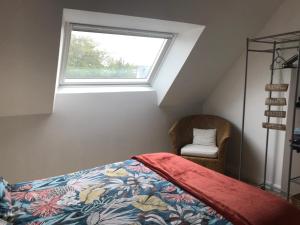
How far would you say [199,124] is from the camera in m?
3.84

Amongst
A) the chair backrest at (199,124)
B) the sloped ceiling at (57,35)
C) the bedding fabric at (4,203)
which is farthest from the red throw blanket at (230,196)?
the chair backrest at (199,124)

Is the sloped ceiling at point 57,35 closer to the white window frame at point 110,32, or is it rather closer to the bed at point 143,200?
the white window frame at point 110,32

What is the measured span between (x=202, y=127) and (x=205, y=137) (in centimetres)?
27

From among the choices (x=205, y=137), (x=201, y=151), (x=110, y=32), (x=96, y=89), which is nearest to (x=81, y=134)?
(x=96, y=89)

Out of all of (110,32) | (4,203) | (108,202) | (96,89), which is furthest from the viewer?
(96,89)

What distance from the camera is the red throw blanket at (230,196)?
1462 mm

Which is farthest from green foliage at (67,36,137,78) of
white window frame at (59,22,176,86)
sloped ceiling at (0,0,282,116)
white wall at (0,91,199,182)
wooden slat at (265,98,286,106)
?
wooden slat at (265,98,286,106)

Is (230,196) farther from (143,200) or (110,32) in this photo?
(110,32)

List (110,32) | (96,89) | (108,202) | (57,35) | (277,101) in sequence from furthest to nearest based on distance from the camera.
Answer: (96,89) → (110,32) → (277,101) → (57,35) → (108,202)

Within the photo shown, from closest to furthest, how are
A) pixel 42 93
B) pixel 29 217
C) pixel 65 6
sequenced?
pixel 29 217
pixel 65 6
pixel 42 93

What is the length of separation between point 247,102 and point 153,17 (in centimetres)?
171

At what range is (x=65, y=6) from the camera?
2055 mm

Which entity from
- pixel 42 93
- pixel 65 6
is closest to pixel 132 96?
pixel 42 93

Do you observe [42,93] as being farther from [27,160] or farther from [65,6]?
[65,6]
